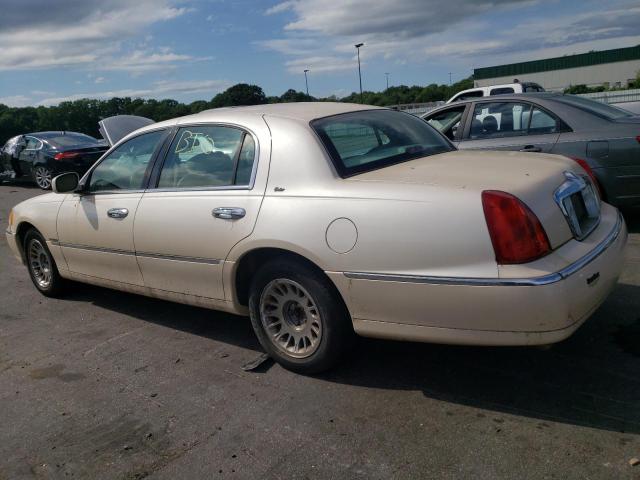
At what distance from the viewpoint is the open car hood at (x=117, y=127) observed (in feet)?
32.2

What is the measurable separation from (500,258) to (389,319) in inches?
27.1

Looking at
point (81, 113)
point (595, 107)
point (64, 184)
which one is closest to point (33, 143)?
point (64, 184)

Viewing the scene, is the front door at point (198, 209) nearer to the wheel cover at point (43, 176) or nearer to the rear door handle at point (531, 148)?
the rear door handle at point (531, 148)

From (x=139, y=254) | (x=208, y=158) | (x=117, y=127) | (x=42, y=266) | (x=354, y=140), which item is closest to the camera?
(x=354, y=140)

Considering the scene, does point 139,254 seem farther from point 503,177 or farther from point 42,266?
point 503,177

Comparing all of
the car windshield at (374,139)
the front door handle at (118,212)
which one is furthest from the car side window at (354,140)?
the front door handle at (118,212)

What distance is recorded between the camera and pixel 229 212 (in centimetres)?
383

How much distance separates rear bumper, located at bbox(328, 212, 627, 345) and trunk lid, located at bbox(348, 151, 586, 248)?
0.25 meters

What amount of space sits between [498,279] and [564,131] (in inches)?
171

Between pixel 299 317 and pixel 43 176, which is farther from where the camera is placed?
pixel 43 176

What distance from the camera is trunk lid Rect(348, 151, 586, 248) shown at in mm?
3086

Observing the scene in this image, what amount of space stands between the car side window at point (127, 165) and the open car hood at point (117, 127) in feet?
15.9

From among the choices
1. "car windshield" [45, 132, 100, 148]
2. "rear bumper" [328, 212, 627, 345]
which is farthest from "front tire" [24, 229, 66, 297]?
"car windshield" [45, 132, 100, 148]

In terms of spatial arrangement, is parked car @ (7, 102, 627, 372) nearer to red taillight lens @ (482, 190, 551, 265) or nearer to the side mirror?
red taillight lens @ (482, 190, 551, 265)
